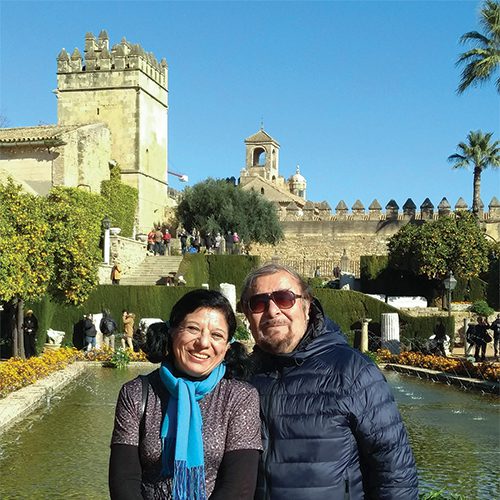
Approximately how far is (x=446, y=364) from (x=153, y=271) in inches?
714

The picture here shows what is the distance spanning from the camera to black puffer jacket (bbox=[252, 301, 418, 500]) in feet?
9.28

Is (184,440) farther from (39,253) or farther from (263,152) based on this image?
(263,152)

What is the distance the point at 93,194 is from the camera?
3588 cm

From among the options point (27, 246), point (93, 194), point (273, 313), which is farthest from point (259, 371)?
point (93, 194)

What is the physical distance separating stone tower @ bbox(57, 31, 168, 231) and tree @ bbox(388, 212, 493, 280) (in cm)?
1481

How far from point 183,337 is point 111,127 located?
4015 cm

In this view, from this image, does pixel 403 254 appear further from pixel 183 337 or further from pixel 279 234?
pixel 183 337

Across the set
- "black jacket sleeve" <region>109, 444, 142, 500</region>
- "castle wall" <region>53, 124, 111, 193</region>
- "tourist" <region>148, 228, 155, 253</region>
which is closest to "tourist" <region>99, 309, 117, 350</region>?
"castle wall" <region>53, 124, 111, 193</region>

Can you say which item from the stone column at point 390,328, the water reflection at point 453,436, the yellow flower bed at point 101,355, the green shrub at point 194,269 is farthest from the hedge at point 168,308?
the water reflection at point 453,436

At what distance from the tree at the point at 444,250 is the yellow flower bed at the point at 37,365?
47.4 ft

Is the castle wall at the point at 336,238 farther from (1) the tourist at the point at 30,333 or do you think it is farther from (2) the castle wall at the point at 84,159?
(1) the tourist at the point at 30,333

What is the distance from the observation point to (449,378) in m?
16.0

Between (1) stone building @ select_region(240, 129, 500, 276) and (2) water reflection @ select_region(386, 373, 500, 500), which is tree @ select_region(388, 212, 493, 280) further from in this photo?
(2) water reflection @ select_region(386, 373, 500, 500)

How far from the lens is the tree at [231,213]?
43.9m
